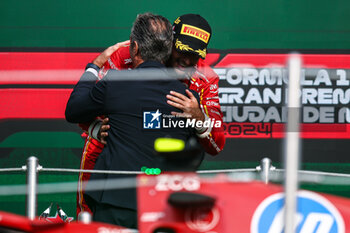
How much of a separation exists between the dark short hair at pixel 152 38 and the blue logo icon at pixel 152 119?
0.18 meters

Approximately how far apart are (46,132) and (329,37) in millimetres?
1669

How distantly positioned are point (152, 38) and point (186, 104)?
0.78ft

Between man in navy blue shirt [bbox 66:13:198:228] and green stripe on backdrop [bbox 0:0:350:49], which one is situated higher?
green stripe on backdrop [bbox 0:0:350:49]

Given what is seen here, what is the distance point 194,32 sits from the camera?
2283 mm

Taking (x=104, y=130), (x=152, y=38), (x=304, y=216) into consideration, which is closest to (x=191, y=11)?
(x=152, y=38)

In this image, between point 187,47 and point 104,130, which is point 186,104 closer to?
point 104,130

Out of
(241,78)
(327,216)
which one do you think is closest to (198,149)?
(327,216)

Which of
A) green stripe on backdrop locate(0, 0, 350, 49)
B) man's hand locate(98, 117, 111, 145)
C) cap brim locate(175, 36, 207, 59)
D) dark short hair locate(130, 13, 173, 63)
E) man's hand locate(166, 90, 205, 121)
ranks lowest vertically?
man's hand locate(98, 117, 111, 145)

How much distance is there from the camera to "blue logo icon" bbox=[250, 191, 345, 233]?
4.17 feet

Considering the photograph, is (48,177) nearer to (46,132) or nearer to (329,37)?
(46,132)

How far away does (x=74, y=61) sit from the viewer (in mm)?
3299

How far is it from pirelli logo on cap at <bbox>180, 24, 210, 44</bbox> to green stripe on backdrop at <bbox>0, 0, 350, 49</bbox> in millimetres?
991

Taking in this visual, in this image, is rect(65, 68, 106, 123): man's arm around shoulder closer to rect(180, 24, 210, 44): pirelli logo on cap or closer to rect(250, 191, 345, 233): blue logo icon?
rect(180, 24, 210, 44): pirelli logo on cap

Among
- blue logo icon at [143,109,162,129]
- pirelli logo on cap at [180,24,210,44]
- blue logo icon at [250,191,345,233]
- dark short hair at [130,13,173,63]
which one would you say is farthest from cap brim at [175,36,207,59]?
blue logo icon at [250,191,345,233]
